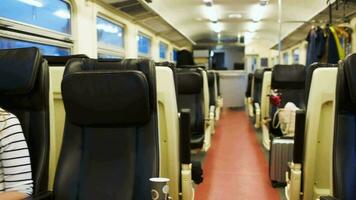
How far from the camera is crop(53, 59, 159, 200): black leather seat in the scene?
4.74 feet

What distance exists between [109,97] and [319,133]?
1.29 metres

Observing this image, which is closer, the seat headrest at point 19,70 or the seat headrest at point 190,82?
the seat headrest at point 19,70

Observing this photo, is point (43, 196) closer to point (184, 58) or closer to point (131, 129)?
point (131, 129)

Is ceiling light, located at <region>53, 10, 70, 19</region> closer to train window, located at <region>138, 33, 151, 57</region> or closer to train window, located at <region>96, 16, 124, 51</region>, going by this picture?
train window, located at <region>96, 16, 124, 51</region>

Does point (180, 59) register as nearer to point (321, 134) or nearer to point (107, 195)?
point (321, 134)

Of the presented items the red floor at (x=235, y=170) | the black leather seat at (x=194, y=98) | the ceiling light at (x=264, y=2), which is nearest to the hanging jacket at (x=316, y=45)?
the red floor at (x=235, y=170)

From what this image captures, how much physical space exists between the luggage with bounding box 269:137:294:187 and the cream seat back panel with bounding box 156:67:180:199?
129cm

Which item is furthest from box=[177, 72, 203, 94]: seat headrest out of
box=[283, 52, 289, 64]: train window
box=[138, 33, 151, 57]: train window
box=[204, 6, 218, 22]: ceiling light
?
box=[283, 52, 289, 64]: train window

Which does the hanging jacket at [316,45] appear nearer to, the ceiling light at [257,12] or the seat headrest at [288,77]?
the seat headrest at [288,77]

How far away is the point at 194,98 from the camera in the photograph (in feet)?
12.5

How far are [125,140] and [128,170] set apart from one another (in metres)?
0.13

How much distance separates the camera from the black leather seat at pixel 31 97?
4.87ft

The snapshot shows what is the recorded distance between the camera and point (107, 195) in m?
1.46

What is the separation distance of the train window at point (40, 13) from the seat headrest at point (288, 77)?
257 cm
